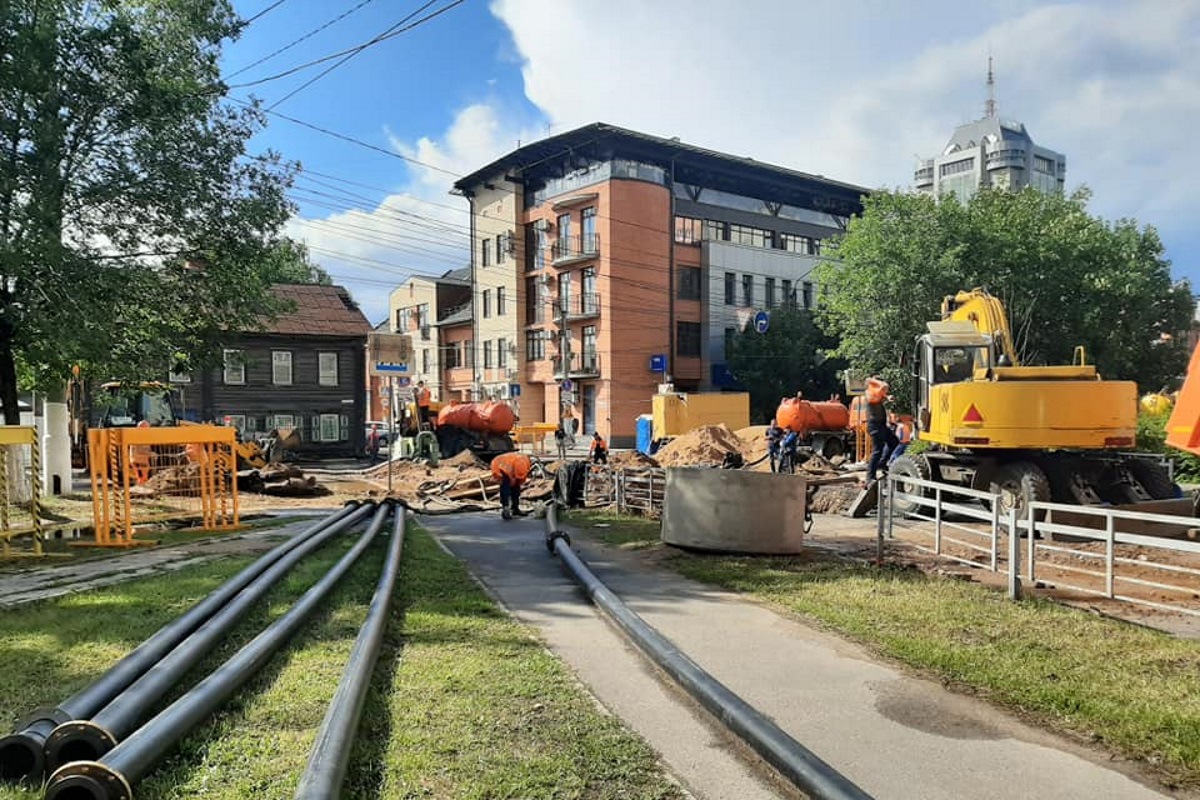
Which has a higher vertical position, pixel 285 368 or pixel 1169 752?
pixel 285 368

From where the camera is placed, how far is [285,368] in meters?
39.3

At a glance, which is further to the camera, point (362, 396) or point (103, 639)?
point (362, 396)

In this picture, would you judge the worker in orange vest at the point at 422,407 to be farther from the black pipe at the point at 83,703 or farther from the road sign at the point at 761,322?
the road sign at the point at 761,322

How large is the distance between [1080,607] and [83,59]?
14.7m

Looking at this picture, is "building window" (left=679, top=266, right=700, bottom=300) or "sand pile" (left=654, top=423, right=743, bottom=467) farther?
"building window" (left=679, top=266, right=700, bottom=300)

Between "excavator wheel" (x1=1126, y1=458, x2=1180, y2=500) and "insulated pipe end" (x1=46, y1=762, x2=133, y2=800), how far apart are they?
44.8 ft

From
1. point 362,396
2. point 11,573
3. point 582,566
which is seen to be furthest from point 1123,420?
point 362,396

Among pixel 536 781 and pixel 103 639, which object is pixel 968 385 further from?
pixel 103 639

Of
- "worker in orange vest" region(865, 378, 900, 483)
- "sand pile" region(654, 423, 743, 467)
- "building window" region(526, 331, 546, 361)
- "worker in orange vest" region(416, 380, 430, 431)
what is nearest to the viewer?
"worker in orange vest" region(865, 378, 900, 483)

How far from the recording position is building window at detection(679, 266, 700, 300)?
49.1 m

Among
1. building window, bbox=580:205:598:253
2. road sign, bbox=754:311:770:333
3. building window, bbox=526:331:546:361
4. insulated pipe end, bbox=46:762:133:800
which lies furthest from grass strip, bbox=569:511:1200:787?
building window, bbox=526:331:546:361

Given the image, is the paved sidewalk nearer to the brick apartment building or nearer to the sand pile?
the sand pile

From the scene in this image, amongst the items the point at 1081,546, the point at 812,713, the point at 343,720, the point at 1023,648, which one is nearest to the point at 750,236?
the point at 1081,546

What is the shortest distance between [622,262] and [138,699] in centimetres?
4356
